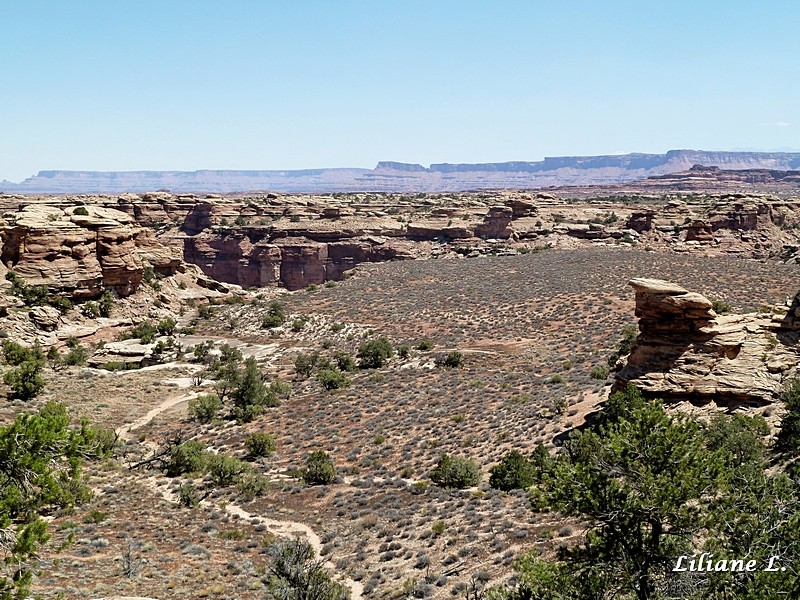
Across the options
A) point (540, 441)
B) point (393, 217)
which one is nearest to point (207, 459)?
point (540, 441)

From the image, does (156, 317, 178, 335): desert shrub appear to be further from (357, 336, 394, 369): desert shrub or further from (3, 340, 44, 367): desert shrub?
(357, 336, 394, 369): desert shrub

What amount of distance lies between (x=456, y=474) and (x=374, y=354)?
15796mm

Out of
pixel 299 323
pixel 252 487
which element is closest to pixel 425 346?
pixel 299 323

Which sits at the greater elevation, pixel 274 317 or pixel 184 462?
pixel 274 317

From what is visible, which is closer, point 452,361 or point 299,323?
point 452,361

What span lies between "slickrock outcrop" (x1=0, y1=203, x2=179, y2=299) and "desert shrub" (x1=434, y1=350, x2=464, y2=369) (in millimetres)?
21835

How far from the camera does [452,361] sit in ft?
106

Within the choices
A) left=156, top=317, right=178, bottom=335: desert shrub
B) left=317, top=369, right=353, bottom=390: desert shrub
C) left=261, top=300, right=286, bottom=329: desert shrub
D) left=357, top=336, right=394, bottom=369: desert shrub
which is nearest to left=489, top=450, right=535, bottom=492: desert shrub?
left=317, top=369, right=353, bottom=390: desert shrub

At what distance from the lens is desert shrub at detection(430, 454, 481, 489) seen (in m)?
18.8

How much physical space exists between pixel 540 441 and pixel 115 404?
18.7 m

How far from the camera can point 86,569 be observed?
45.1ft

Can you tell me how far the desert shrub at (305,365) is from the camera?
109 feet

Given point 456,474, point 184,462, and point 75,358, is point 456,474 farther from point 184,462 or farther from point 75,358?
point 75,358

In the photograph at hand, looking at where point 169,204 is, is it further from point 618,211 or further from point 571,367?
point 571,367
